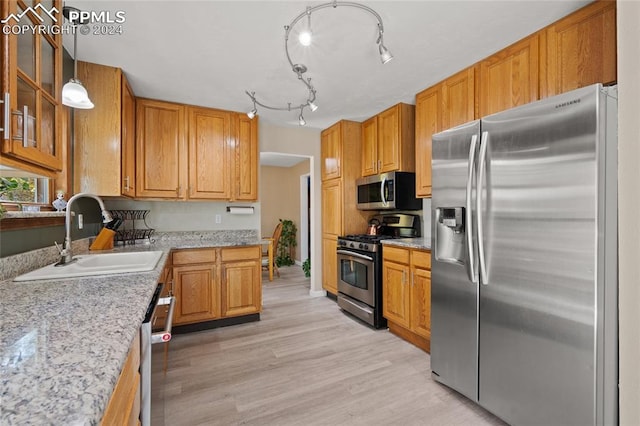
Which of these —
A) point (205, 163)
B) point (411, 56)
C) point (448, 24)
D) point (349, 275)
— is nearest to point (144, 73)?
point (205, 163)

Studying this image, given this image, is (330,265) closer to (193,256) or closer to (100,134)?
(193,256)

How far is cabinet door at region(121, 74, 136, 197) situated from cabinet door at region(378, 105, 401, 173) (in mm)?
2656

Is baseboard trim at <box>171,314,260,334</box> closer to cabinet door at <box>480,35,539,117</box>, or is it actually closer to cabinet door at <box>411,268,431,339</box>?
cabinet door at <box>411,268,431,339</box>

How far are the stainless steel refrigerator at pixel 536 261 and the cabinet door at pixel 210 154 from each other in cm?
248

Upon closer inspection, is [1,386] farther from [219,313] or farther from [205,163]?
[205,163]

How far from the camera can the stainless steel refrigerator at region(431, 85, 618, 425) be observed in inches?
50.9

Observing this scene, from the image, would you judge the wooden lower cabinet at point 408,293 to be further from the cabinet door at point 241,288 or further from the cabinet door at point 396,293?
the cabinet door at point 241,288

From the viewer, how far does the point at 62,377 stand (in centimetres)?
56

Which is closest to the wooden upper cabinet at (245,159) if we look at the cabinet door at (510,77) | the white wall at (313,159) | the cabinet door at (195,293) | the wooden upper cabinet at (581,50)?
the white wall at (313,159)

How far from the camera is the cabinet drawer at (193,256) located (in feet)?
9.49

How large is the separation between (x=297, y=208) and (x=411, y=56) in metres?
4.95

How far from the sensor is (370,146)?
3.71 metres

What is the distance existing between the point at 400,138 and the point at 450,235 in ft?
5.21

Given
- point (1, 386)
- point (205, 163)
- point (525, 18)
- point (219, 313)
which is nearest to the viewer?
point (1, 386)
